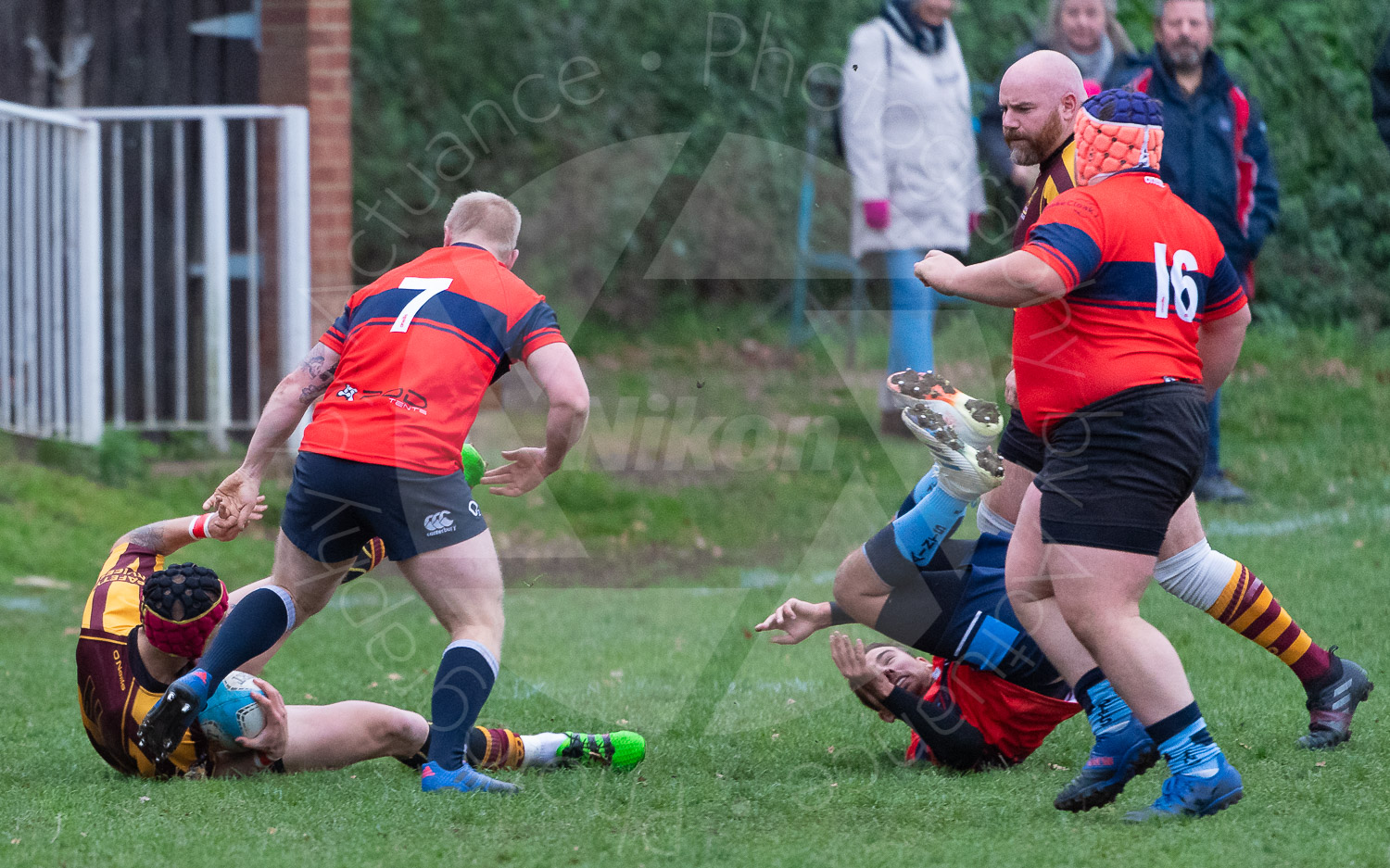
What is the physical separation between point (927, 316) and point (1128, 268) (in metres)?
4.46

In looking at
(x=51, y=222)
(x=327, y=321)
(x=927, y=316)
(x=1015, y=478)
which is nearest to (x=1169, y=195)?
(x=1015, y=478)

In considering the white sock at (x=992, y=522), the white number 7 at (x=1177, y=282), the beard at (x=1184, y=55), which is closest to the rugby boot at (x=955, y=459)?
the white sock at (x=992, y=522)

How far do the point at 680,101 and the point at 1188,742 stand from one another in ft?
27.7

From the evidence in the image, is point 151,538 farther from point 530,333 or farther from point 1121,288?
point 1121,288

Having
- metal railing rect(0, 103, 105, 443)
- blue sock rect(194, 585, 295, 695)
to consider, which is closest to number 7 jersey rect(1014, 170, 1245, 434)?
blue sock rect(194, 585, 295, 695)

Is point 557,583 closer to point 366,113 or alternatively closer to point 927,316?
point 927,316

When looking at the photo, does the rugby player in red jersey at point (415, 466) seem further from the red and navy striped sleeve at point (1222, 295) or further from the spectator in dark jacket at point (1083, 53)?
the spectator in dark jacket at point (1083, 53)

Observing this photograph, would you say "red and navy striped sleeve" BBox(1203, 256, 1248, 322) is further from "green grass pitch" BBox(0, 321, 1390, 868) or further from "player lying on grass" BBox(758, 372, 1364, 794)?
"green grass pitch" BBox(0, 321, 1390, 868)

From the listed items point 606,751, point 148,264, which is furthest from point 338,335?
point 148,264

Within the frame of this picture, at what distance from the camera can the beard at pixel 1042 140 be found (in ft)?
12.3

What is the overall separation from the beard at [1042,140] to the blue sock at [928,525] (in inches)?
35.0

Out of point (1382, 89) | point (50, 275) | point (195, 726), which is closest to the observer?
point (195, 726)

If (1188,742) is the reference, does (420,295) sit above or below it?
above

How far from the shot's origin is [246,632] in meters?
3.75
